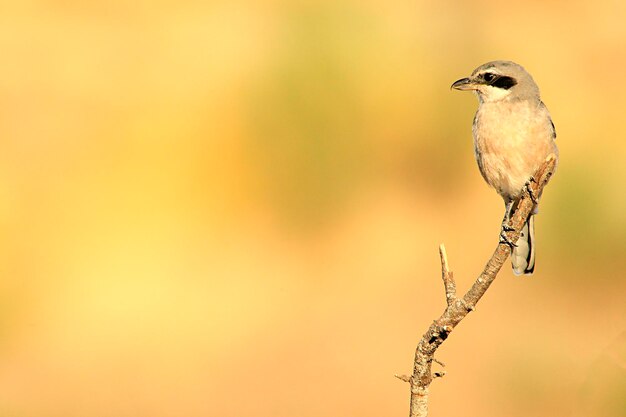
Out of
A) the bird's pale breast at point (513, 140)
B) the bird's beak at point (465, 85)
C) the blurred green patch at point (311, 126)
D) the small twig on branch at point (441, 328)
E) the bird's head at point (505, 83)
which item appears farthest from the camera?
the blurred green patch at point (311, 126)

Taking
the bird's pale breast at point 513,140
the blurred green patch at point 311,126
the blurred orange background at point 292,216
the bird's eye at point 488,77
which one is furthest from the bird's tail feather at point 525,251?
the blurred green patch at point 311,126

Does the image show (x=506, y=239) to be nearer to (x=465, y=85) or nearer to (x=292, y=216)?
(x=465, y=85)

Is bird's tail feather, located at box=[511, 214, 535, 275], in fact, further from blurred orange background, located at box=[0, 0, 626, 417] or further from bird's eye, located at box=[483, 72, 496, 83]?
blurred orange background, located at box=[0, 0, 626, 417]

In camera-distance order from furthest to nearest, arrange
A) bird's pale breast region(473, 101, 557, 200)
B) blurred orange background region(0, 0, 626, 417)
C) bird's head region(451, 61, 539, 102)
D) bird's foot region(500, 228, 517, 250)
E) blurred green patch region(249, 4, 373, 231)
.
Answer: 1. blurred green patch region(249, 4, 373, 231)
2. blurred orange background region(0, 0, 626, 417)
3. bird's head region(451, 61, 539, 102)
4. bird's pale breast region(473, 101, 557, 200)
5. bird's foot region(500, 228, 517, 250)

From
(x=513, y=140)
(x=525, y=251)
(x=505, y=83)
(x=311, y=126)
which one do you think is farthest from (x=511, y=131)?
(x=311, y=126)

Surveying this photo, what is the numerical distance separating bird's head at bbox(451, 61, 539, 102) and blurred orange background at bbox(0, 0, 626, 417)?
5.03 meters

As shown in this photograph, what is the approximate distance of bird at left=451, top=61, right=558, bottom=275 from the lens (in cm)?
586

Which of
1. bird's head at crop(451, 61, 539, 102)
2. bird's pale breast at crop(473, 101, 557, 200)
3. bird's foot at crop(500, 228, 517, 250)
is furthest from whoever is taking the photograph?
bird's head at crop(451, 61, 539, 102)

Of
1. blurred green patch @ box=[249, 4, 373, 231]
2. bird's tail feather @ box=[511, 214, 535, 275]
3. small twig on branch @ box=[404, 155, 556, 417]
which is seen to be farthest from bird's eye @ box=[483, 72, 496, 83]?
blurred green patch @ box=[249, 4, 373, 231]

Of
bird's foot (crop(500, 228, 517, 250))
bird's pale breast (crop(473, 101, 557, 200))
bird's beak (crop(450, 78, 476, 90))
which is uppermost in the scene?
bird's beak (crop(450, 78, 476, 90))

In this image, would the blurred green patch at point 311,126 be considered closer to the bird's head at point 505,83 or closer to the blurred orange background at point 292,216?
the blurred orange background at point 292,216

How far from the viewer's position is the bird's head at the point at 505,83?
19.8ft

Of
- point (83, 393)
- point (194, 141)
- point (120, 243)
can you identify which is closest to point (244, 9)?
point (194, 141)

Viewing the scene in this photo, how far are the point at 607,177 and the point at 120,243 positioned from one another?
7.56 meters
